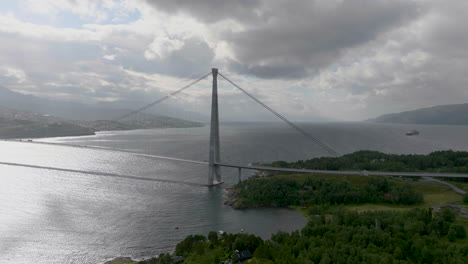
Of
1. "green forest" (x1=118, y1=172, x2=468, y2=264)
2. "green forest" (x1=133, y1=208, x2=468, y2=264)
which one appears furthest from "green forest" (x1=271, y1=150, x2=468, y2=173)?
"green forest" (x1=133, y1=208, x2=468, y2=264)

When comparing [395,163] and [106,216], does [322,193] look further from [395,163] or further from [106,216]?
[106,216]

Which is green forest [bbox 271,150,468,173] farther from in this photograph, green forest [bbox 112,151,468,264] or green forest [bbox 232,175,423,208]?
green forest [bbox 232,175,423,208]

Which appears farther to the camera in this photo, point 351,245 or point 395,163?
point 395,163

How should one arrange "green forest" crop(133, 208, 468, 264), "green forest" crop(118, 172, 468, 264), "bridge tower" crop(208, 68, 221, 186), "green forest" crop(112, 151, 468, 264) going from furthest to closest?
"bridge tower" crop(208, 68, 221, 186) < "green forest" crop(112, 151, 468, 264) < "green forest" crop(118, 172, 468, 264) < "green forest" crop(133, 208, 468, 264)

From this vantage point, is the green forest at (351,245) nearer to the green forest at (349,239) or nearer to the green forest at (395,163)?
the green forest at (349,239)

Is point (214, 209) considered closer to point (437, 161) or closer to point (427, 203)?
point (427, 203)

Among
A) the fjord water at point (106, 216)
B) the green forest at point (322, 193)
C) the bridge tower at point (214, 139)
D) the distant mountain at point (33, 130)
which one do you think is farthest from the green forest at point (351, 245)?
the distant mountain at point (33, 130)

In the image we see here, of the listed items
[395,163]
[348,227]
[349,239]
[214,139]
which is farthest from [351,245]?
[395,163]

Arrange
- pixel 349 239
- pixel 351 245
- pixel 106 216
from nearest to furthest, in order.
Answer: pixel 351 245, pixel 349 239, pixel 106 216

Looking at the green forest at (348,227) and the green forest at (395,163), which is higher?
the green forest at (395,163)

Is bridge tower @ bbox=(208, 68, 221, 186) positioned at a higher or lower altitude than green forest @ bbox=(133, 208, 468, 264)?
higher

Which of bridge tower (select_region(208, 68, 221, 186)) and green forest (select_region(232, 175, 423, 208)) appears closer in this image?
green forest (select_region(232, 175, 423, 208))
